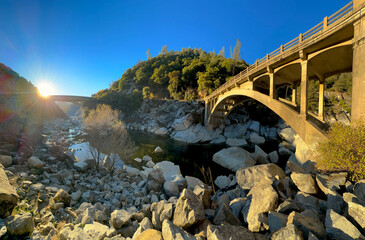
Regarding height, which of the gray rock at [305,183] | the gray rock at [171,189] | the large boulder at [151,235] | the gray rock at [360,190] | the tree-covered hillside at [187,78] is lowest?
the gray rock at [171,189]

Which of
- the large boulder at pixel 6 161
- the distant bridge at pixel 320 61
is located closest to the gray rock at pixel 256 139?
the distant bridge at pixel 320 61

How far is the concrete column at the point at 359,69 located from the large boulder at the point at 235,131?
804 inches

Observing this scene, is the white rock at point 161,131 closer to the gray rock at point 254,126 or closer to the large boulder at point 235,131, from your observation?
the large boulder at point 235,131

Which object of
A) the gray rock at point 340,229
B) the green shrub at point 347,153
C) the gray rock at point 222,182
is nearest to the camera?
the gray rock at point 340,229

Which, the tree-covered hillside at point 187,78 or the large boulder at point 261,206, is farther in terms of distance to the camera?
the tree-covered hillside at point 187,78

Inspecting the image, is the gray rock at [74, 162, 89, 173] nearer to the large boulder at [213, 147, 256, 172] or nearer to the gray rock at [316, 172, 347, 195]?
the large boulder at [213, 147, 256, 172]

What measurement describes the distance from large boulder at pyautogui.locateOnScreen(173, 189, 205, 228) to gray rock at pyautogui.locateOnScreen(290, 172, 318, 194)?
3.36 meters

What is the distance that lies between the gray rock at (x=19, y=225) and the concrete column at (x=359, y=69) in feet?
38.1

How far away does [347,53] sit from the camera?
831 cm

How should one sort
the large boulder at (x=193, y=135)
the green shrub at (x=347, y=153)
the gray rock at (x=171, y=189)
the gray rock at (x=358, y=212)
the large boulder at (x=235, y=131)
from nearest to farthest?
the gray rock at (x=358, y=212), the green shrub at (x=347, y=153), the gray rock at (x=171, y=189), the large boulder at (x=193, y=135), the large boulder at (x=235, y=131)

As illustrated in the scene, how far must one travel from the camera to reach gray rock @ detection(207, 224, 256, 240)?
3.19 m

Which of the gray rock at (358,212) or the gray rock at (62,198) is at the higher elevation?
the gray rock at (358,212)

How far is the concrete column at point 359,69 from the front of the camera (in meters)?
6.04

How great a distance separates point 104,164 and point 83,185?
3.39 metres
